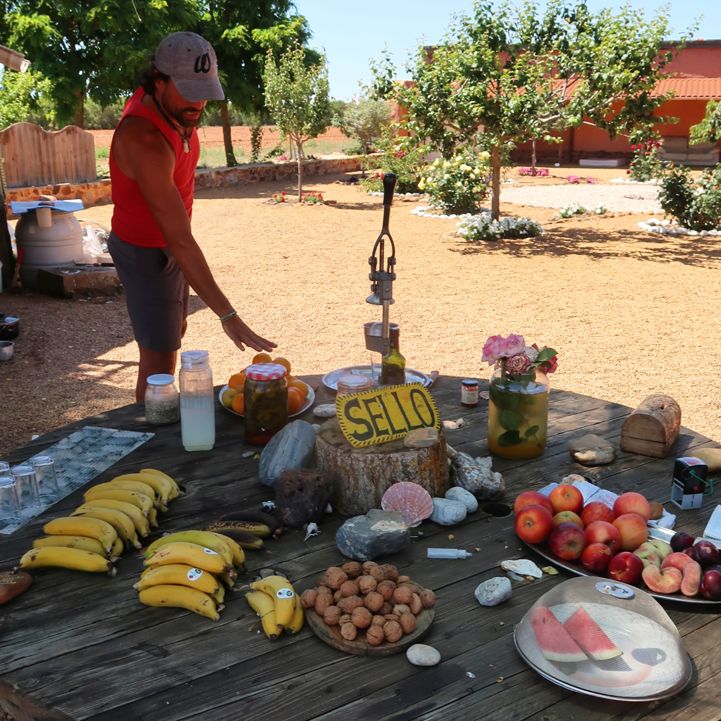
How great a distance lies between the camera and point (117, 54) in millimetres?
19672

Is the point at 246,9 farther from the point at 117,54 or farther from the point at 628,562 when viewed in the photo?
the point at 628,562

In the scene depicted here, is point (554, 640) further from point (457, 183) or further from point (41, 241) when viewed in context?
point (457, 183)

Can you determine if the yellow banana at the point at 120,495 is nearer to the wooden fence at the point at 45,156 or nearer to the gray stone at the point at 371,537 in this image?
the gray stone at the point at 371,537

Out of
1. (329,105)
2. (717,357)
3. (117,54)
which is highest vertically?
(117,54)

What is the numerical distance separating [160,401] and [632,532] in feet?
5.25

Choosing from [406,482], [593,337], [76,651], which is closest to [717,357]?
[593,337]

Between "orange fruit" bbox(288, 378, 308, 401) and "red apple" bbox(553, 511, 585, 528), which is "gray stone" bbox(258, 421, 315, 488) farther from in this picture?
"red apple" bbox(553, 511, 585, 528)

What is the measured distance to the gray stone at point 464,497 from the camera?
2.15m

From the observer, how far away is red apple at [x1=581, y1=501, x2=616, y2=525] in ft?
6.46

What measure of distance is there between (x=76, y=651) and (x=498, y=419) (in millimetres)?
1382

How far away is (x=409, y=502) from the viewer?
6.88 ft

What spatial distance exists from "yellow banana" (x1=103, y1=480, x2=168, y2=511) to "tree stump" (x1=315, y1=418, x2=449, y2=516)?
0.46 metres

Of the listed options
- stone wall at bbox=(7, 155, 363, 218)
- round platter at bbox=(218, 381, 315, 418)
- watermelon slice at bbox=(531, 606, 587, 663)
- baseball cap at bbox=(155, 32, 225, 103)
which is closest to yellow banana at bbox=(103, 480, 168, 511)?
round platter at bbox=(218, 381, 315, 418)

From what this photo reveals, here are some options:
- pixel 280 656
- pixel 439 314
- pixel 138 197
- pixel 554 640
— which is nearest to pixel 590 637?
pixel 554 640
